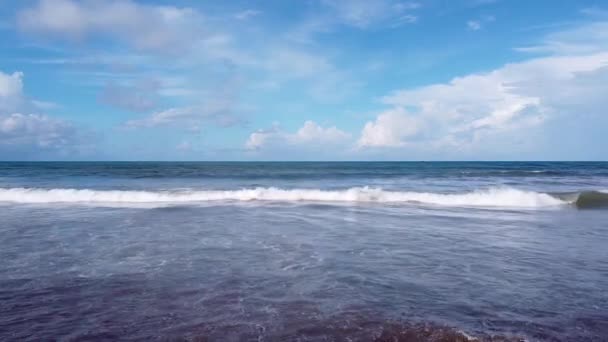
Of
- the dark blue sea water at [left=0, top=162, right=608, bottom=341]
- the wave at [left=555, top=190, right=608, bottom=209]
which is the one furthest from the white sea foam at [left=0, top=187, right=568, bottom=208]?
the dark blue sea water at [left=0, top=162, right=608, bottom=341]

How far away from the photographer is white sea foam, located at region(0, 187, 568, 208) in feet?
75.7

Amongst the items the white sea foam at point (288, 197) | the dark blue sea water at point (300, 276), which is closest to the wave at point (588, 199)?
the white sea foam at point (288, 197)

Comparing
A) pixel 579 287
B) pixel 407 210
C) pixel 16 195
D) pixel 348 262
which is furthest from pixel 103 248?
pixel 16 195

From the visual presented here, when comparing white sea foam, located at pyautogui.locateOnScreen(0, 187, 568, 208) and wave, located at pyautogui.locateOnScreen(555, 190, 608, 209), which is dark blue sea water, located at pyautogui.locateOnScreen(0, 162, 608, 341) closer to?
white sea foam, located at pyautogui.locateOnScreen(0, 187, 568, 208)

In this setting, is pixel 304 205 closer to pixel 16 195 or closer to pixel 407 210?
pixel 407 210

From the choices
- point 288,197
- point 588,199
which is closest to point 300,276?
point 288,197

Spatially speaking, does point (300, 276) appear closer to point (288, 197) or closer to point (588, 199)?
point (288, 197)

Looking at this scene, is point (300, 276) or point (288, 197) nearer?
point (300, 276)

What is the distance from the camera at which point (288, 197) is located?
2502cm

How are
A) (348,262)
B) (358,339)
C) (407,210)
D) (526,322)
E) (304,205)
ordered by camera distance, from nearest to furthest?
(358,339)
(526,322)
(348,262)
(407,210)
(304,205)

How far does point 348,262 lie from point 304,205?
38.9ft

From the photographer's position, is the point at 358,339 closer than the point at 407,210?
Yes

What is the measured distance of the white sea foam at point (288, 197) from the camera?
23078 millimetres

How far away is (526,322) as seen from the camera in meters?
6.11
